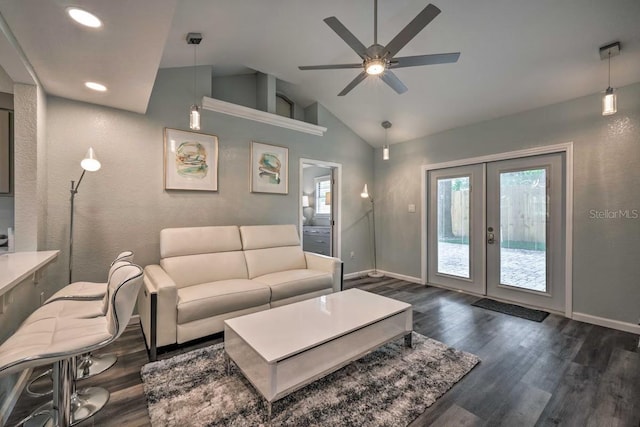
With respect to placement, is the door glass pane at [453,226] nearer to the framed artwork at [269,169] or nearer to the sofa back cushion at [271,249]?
the sofa back cushion at [271,249]

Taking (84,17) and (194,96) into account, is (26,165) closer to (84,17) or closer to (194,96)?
(84,17)

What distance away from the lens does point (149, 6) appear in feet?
4.84

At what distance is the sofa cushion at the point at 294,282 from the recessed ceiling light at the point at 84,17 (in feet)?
7.98

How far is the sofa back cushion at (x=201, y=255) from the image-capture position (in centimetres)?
284

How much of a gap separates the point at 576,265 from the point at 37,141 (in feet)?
18.2

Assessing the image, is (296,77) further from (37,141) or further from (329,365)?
(329,365)

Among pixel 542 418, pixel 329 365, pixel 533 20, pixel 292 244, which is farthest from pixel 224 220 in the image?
pixel 533 20

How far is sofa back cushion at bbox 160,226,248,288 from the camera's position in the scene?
9.30ft

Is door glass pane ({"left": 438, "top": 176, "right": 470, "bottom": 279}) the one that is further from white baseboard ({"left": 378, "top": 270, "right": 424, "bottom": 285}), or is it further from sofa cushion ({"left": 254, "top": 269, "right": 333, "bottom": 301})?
sofa cushion ({"left": 254, "top": 269, "right": 333, "bottom": 301})

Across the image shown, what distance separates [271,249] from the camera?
3.58 meters

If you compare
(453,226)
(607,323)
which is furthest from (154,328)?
(607,323)

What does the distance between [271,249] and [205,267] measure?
88cm

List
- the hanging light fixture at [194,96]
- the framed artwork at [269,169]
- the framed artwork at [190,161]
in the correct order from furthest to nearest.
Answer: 1. the framed artwork at [269,169]
2. the framed artwork at [190,161]
3. the hanging light fixture at [194,96]

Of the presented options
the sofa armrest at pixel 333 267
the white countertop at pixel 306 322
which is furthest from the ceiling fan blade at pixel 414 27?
the sofa armrest at pixel 333 267
